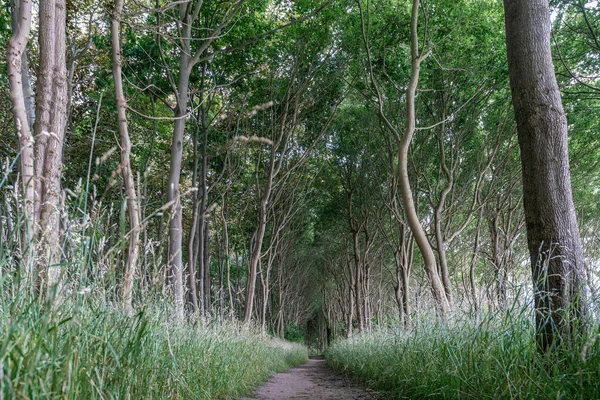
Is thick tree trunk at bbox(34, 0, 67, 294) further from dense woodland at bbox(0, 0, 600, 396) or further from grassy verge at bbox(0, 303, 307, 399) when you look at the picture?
grassy verge at bbox(0, 303, 307, 399)

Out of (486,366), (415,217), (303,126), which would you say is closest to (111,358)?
(486,366)

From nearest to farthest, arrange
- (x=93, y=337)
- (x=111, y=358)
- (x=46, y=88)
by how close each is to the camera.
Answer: (x=93, y=337) → (x=111, y=358) → (x=46, y=88)

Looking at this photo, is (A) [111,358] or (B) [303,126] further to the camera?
(B) [303,126]

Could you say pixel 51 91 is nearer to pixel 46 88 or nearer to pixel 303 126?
pixel 46 88

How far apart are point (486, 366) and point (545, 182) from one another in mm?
1571

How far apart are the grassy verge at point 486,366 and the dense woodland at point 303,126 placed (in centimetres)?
24

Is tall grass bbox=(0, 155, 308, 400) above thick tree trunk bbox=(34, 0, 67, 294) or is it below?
below

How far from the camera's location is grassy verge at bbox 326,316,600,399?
2793 millimetres

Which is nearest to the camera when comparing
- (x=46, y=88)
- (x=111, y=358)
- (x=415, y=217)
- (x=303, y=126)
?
(x=111, y=358)

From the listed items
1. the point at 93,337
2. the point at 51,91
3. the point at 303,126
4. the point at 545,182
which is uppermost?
the point at 303,126

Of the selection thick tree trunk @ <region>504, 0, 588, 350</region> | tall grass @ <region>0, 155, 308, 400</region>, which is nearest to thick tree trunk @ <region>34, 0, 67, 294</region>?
tall grass @ <region>0, 155, 308, 400</region>

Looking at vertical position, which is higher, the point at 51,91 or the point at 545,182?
the point at 51,91

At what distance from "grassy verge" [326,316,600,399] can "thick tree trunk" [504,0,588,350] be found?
A: 0.20m

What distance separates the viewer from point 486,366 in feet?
11.8
